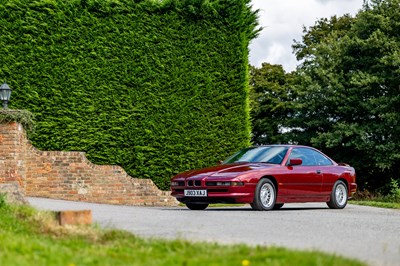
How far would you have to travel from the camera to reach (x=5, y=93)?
1889cm

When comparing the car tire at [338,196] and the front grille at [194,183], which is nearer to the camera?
the front grille at [194,183]

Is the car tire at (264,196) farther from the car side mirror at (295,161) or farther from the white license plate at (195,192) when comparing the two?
the white license plate at (195,192)

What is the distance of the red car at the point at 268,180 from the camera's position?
15000 mm

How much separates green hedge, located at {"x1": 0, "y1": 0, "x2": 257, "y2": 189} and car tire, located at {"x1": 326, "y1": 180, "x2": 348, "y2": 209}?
460cm

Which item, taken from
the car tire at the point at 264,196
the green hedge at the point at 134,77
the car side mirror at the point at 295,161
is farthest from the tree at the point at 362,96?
the car tire at the point at 264,196

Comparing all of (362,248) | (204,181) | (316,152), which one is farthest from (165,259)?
(316,152)

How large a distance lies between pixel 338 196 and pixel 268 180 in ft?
8.97

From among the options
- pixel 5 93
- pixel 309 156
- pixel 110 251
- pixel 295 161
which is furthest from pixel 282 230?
pixel 5 93

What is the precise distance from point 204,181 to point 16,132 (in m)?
5.69

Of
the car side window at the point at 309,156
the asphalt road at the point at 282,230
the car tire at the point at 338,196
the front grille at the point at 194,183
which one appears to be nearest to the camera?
the asphalt road at the point at 282,230

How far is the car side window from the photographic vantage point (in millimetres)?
16656

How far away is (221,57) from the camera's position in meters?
21.6

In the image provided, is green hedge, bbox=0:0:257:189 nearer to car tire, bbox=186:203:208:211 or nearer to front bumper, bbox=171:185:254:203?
car tire, bbox=186:203:208:211

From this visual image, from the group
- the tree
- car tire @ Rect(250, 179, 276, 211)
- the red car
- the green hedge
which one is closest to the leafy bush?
the green hedge
